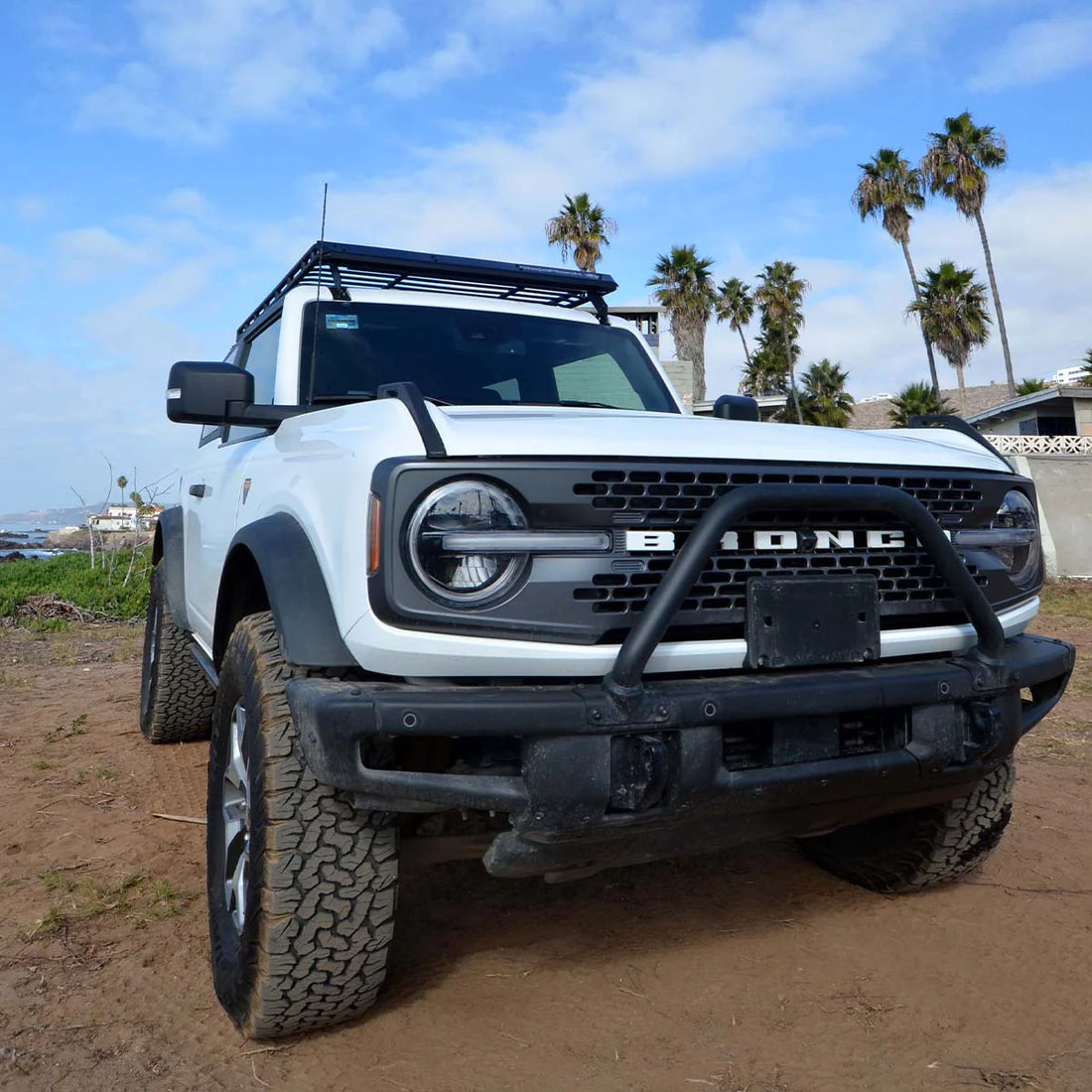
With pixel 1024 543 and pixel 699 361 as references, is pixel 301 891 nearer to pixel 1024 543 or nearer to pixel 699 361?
pixel 1024 543

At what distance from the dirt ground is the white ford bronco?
0.22 meters

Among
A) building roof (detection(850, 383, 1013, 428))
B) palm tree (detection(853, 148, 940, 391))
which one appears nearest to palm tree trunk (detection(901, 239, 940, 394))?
palm tree (detection(853, 148, 940, 391))

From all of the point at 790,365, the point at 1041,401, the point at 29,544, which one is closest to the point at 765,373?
the point at 790,365

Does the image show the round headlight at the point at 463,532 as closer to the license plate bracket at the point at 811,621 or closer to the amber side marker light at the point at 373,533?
the amber side marker light at the point at 373,533

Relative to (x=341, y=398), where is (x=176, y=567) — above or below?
below

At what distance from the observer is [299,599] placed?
2211 mm

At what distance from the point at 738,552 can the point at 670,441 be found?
0.92 feet

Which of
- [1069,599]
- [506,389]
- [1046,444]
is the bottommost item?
[1069,599]

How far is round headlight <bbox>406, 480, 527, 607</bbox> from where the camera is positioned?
2.02 meters

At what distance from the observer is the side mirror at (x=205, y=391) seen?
9.25 feet

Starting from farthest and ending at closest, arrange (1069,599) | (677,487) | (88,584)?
(88,584) < (1069,599) < (677,487)

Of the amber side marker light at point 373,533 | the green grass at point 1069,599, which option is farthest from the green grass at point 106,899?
the green grass at point 1069,599

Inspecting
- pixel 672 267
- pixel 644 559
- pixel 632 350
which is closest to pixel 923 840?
pixel 644 559

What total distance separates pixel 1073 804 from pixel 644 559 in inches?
121
